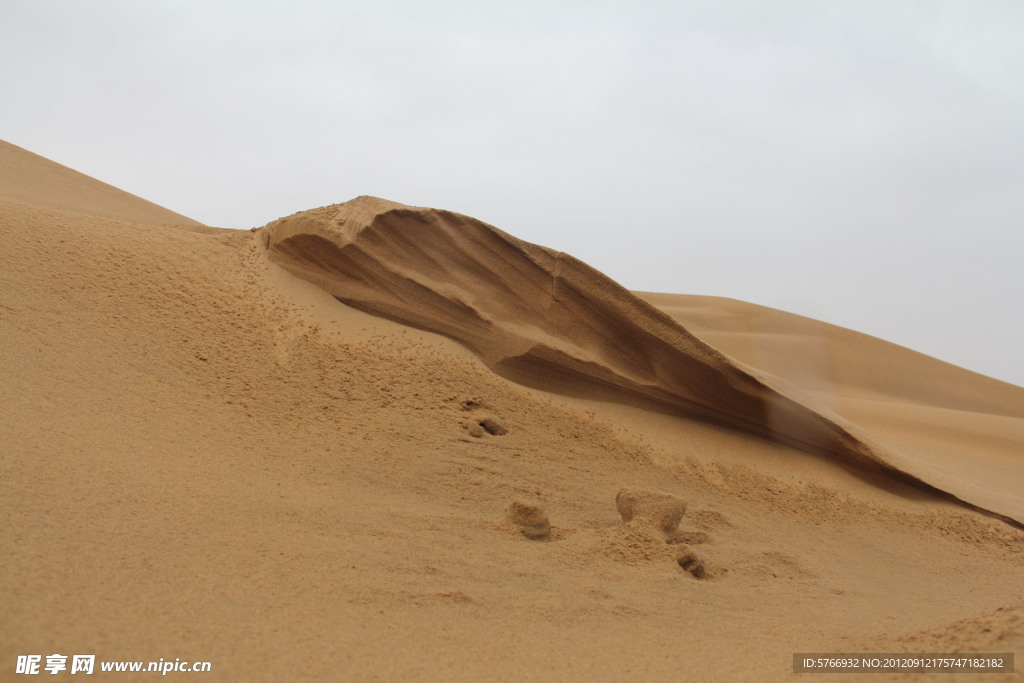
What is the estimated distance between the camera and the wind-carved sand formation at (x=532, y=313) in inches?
220

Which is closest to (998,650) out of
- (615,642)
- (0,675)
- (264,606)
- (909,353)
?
(615,642)

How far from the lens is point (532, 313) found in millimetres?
5844

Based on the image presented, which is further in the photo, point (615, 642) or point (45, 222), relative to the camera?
point (45, 222)

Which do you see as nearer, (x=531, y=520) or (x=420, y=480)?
(x=531, y=520)

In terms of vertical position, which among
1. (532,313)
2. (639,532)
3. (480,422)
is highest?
(532,313)

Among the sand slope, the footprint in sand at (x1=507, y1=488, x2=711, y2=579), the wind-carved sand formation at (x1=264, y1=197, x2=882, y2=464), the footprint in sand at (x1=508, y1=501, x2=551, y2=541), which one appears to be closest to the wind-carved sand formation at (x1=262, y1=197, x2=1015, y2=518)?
the wind-carved sand formation at (x1=264, y1=197, x2=882, y2=464)

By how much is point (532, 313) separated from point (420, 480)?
2.01m

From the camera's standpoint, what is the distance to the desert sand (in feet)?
8.35

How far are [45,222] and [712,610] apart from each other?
4.86m

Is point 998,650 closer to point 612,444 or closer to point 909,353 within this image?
point 612,444

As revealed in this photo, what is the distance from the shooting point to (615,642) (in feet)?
9.16

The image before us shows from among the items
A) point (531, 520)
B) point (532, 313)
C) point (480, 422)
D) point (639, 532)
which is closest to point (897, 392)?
point (532, 313)

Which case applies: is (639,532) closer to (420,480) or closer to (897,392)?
(420,480)

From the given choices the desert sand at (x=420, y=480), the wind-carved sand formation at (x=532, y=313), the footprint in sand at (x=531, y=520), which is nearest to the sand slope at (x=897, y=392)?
the wind-carved sand formation at (x=532, y=313)
